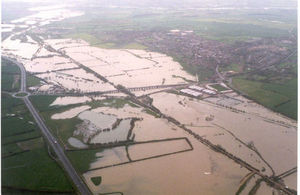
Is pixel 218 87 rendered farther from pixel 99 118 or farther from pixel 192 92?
pixel 99 118

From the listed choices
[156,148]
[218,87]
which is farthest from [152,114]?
[218,87]

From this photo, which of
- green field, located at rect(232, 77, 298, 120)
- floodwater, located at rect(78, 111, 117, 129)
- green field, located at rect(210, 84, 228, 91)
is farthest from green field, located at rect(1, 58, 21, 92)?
green field, located at rect(232, 77, 298, 120)

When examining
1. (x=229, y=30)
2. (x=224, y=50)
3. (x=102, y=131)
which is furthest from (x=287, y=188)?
(x=229, y=30)

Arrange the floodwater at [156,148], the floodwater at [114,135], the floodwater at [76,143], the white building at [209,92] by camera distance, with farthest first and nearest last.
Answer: the white building at [209,92]
the floodwater at [114,135]
the floodwater at [76,143]
the floodwater at [156,148]

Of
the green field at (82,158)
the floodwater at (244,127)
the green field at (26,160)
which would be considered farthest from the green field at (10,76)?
the green field at (82,158)

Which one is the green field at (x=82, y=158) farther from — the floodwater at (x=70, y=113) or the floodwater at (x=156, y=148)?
the floodwater at (x=70, y=113)

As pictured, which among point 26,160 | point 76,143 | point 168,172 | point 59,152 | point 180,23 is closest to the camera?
point 168,172

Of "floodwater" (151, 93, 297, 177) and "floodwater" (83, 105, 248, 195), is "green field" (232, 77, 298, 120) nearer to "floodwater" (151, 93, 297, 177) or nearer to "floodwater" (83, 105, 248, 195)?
"floodwater" (151, 93, 297, 177)
